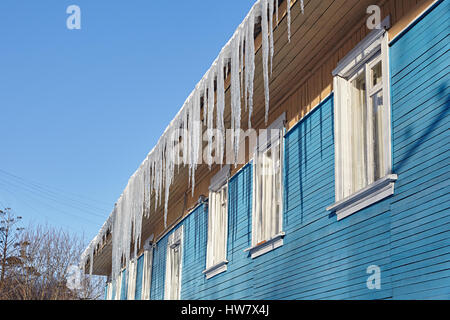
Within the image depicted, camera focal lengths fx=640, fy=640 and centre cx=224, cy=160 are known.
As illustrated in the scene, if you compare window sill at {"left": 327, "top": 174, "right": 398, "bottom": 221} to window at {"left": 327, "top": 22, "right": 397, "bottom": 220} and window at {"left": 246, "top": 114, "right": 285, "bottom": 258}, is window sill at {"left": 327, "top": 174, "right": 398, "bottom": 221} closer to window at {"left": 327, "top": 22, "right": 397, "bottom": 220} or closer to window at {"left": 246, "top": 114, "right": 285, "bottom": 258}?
window at {"left": 327, "top": 22, "right": 397, "bottom": 220}

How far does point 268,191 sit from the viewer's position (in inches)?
344

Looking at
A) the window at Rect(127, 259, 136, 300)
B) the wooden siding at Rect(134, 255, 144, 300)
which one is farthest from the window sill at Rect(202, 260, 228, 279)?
the window at Rect(127, 259, 136, 300)

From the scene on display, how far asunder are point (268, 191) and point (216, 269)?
2251 millimetres

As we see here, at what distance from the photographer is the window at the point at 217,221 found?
10523 mm

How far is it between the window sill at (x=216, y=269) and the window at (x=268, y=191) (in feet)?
4.07

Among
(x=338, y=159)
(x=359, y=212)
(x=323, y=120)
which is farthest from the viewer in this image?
(x=323, y=120)

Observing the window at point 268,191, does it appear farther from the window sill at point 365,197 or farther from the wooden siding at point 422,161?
the wooden siding at point 422,161

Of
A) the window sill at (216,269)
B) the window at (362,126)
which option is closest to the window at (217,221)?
the window sill at (216,269)

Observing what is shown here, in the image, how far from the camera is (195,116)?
9.15m

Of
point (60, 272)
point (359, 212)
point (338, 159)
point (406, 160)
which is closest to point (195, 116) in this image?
point (338, 159)

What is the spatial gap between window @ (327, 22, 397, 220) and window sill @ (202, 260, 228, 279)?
3616mm

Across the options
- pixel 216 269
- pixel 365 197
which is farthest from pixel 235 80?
pixel 216 269
